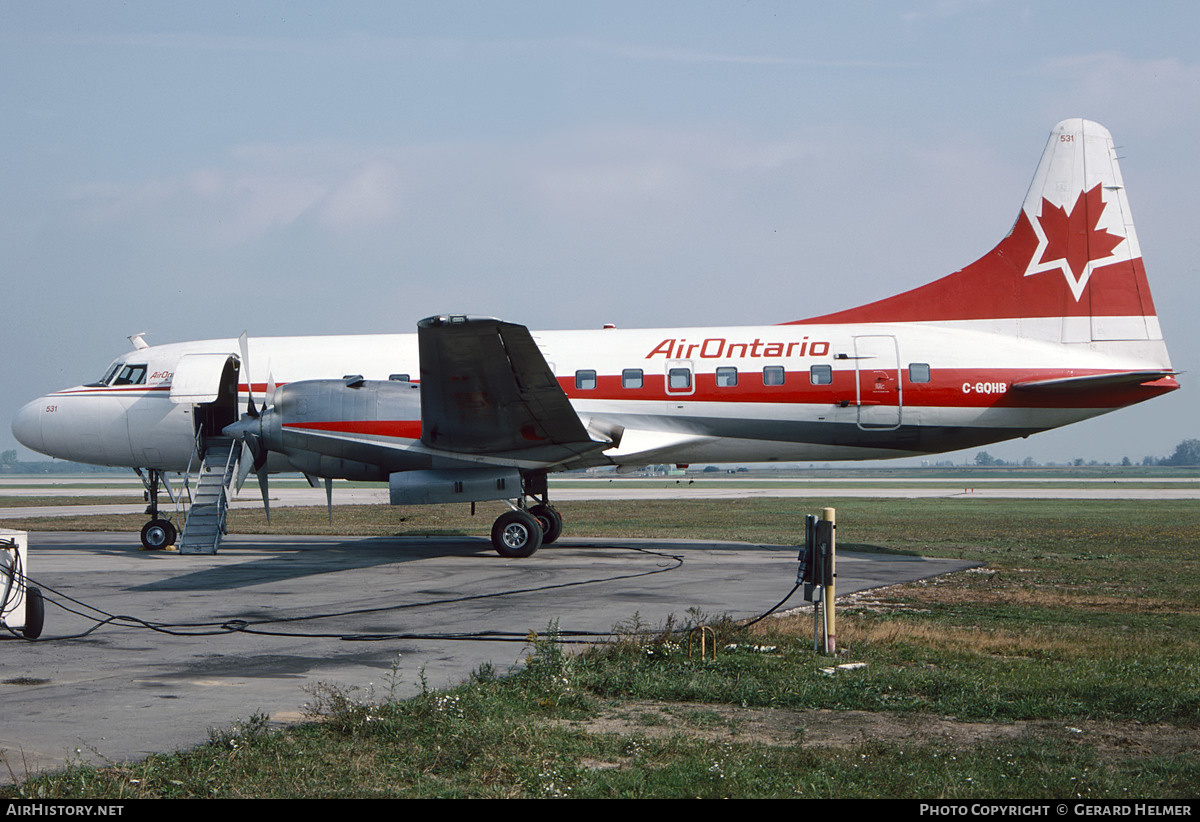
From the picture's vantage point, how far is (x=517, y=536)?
1981 cm

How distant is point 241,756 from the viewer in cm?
598

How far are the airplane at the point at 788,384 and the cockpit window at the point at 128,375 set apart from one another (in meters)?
1.91

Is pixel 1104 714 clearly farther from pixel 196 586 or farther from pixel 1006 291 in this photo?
pixel 1006 291

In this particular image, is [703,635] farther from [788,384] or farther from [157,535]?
[157,535]

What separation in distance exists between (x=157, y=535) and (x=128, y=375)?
386 cm

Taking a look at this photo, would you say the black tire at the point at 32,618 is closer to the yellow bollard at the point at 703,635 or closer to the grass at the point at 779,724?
the grass at the point at 779,724

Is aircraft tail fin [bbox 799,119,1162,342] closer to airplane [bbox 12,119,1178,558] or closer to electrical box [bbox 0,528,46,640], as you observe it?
airplane [bbox 12,119,1178,558]

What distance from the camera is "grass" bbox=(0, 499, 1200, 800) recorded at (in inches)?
221

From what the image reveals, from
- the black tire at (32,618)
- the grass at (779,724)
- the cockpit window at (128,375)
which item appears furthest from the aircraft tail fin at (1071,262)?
the cockpit window at (128,375)

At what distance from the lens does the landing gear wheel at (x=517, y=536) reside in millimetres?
19723

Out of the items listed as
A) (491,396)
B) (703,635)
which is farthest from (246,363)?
(703,635)
